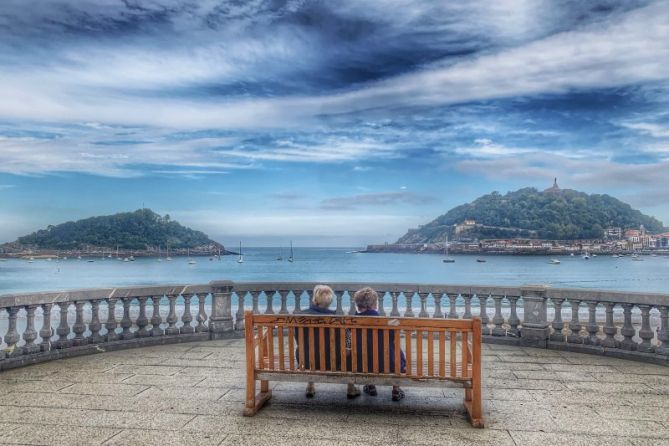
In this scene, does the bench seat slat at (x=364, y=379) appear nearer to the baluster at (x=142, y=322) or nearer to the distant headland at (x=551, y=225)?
the baluster at (x=142, y=322)

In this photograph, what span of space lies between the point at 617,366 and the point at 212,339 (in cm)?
669

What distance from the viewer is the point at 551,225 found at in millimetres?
119250

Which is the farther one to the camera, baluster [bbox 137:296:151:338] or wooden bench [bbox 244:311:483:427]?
baluster [bbox 137:296:151:338]

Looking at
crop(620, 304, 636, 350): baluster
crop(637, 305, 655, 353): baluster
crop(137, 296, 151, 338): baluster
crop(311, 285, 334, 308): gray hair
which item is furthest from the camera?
crop(137, 296, 151, 338): baluster

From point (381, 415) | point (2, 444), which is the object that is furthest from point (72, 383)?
point (381, 415)

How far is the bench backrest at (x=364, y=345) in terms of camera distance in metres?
4.63

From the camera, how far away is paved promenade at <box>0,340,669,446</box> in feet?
14.3

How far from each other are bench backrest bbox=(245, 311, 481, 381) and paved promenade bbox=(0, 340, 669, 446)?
482 mm

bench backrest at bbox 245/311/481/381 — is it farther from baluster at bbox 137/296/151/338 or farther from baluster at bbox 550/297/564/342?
baluster at bbox 137/296/151/338

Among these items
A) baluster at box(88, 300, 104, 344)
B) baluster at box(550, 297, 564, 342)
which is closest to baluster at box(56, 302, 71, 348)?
baluster at box(88, 300, 104, 344)

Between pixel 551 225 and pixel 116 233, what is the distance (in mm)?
112507

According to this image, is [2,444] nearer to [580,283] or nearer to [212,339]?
[212,339]

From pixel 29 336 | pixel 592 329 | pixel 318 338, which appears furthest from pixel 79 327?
pixel 592 329

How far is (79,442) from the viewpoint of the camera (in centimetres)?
424
